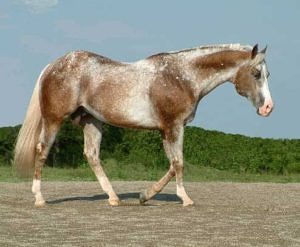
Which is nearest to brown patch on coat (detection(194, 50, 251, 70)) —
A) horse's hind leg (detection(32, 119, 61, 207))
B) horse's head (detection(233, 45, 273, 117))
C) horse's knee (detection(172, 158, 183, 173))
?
horse's head (detection(233, 45, 273, 117))

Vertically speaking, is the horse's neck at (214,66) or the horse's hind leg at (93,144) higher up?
the horse's neck at (214,66)

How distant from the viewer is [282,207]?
11641mm

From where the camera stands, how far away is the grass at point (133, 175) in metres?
18.6

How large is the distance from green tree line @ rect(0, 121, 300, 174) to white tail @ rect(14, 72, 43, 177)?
12605 millimetres

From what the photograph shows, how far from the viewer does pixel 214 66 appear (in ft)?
35.3

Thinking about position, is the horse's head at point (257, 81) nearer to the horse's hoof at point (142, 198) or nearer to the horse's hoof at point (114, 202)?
the horse's hoof at point (142, 198)

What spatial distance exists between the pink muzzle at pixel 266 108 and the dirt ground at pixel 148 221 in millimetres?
1393

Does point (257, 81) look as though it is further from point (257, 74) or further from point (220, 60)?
point (220, 60)

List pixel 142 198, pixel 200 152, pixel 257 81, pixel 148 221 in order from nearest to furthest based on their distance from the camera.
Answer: pixel 148 221
pixel 257 81
pixel 142 198
pixel 200 152

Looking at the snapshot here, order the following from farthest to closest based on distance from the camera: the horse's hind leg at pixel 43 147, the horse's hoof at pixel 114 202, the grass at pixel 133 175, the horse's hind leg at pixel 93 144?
the grass at pixel 133 175 → the horse's hind leg at pixel 93 144 → the horse's hoof at pixel 114 202 → the horse's hind leg at pixel 43 147

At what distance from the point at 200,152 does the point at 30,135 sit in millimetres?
13944

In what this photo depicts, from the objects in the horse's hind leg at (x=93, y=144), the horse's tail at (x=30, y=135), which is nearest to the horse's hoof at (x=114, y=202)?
the horse's hind leg at (x=93, y=144)

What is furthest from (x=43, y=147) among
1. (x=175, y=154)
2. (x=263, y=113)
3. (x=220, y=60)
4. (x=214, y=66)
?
(x=263, y=113)

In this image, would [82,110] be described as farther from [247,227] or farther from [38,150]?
[247,227]
